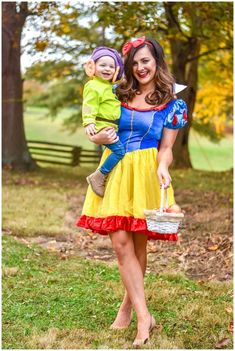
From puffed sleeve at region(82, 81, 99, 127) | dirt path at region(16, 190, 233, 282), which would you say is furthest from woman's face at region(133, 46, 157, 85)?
dirt path at region(16, 190, 233, 282)

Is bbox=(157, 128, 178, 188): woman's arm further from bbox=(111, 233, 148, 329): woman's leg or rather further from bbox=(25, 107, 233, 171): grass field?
bbox=(25, 107, 233, 171): grass field

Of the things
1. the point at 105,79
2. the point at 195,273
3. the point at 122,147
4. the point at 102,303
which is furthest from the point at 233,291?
the point at 105,79

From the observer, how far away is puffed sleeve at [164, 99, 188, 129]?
4.18 m

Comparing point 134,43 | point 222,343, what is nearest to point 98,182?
point 134,43

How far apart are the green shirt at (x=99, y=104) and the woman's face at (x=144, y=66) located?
20 cm

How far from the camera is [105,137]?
4.08 metres

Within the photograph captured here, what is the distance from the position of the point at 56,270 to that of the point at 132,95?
2.50 metres

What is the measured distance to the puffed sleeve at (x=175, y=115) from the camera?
4.18 m

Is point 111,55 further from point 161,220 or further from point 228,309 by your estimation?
point 228,309

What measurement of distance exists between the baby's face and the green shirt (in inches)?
1.3

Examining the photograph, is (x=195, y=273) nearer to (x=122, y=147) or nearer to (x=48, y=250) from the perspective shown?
(x=48, y=250)

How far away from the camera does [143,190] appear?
4.15 metres


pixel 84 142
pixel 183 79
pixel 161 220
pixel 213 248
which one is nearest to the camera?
pixel 161 220

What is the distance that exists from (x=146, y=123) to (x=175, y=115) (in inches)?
7.8
